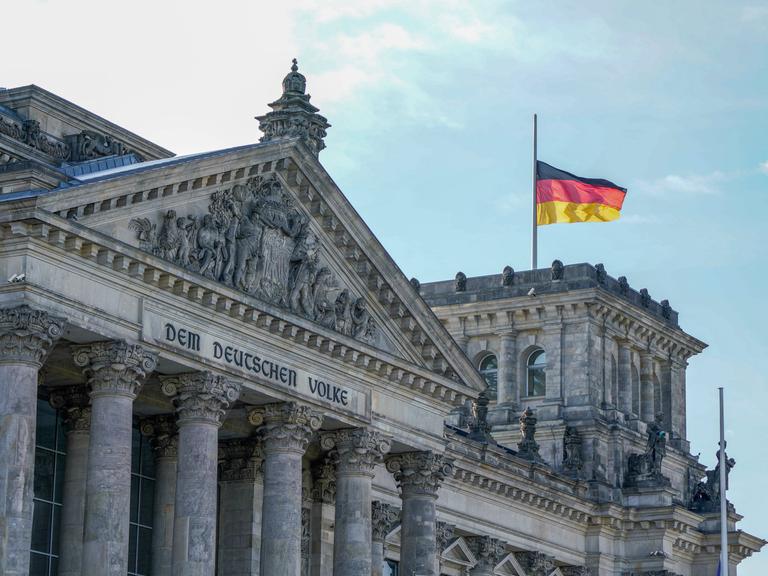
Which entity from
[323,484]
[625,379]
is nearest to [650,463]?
[625,379]

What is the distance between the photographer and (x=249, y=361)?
171 ft

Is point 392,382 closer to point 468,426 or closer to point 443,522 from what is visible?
point 443,522

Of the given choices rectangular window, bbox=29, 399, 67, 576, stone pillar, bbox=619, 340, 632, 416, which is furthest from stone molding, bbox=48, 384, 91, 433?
stone pillar, bbox=619, 340, 632, 416

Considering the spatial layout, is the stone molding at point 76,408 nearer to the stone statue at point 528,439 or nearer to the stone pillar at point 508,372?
the stone statue at point 528,439

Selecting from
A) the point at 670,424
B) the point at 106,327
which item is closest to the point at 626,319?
the point at 670,424

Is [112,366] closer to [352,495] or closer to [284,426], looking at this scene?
[284,426]

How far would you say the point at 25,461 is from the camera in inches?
1773

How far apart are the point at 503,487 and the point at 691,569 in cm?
1320

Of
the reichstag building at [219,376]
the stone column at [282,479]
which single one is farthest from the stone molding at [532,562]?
the stone column at [282,479]

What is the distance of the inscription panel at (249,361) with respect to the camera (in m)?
49.4

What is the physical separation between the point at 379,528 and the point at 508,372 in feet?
67.1

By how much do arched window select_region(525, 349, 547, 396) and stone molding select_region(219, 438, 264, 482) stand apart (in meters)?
27.2

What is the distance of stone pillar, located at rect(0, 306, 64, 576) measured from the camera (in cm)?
4447

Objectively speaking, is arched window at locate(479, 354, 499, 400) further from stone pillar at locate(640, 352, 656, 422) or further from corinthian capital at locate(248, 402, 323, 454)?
corinthian capital at locate(248, 402, 323, 454)
